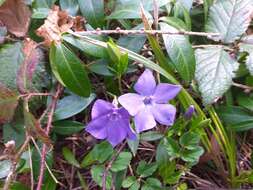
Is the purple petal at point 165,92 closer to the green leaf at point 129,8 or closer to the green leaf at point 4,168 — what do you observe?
the green leaf at point 129,8

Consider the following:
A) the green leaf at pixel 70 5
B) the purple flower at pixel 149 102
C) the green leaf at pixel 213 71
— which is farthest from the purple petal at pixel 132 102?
the green leaf at pixel 70 5

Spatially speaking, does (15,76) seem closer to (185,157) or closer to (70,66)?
(70,66)

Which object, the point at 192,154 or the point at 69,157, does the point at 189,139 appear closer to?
the point at 192,154

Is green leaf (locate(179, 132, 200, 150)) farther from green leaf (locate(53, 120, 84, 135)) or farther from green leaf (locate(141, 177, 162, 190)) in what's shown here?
green leaf (locate(53, 120, 84, 135))

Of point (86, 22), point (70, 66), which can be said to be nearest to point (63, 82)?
point (70, 66)

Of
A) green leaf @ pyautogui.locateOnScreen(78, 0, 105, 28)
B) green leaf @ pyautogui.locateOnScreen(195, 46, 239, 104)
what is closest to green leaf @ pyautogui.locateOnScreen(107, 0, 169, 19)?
green leaf @ pyautogui.locateOnScreen(78, 0, 105, 28)

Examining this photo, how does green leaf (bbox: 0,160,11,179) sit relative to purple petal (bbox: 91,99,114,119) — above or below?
below

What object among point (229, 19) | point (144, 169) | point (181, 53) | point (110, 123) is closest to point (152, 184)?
point (144, 169)
